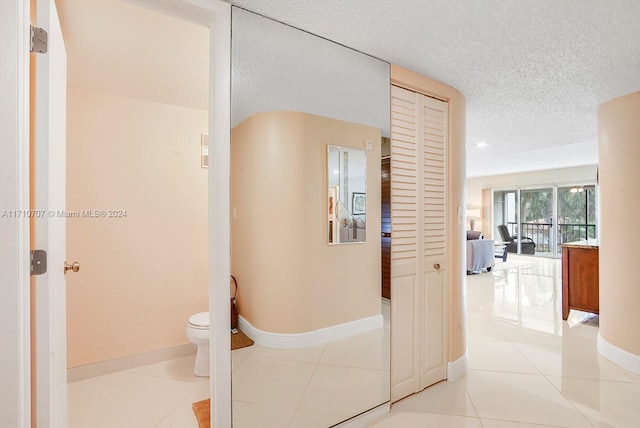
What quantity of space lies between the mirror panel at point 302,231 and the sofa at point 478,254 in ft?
15.1

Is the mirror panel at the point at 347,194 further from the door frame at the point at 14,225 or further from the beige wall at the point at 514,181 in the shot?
the beige wall at the point at 514,181

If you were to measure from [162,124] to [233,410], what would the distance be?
2.18 meters

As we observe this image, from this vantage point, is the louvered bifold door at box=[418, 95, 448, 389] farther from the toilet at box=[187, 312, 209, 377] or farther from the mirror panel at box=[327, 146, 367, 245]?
the toilet at box=[187, 312, 209, 377]

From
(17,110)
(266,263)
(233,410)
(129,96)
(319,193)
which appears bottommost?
(233,410)

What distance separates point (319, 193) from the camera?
1602mm

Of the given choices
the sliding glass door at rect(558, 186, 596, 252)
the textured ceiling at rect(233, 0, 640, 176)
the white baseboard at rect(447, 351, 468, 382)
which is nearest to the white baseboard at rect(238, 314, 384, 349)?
the white baseboard at rect(447, 351, 468, 382)

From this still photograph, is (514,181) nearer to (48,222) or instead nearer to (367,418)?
(367,418)

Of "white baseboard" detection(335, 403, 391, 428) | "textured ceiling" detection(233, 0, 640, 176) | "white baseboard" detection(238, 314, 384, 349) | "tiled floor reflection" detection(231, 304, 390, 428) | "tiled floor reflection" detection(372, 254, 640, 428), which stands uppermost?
"textured ceiling" detection(233, 0, 640, 176)

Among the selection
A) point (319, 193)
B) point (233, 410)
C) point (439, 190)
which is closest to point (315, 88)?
point (319, 193)

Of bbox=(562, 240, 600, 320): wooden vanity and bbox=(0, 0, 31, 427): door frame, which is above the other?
bbox=(0, 0, 31, 427): door frame

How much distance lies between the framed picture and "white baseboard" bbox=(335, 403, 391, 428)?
3.89ft

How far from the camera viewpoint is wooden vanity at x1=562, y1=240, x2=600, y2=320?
3270mm

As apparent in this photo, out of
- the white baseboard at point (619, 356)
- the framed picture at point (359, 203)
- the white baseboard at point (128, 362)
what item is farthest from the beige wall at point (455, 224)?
the white baseboard at point (128, 362)

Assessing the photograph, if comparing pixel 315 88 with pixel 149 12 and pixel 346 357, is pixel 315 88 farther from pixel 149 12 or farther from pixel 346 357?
pixel 346 357
